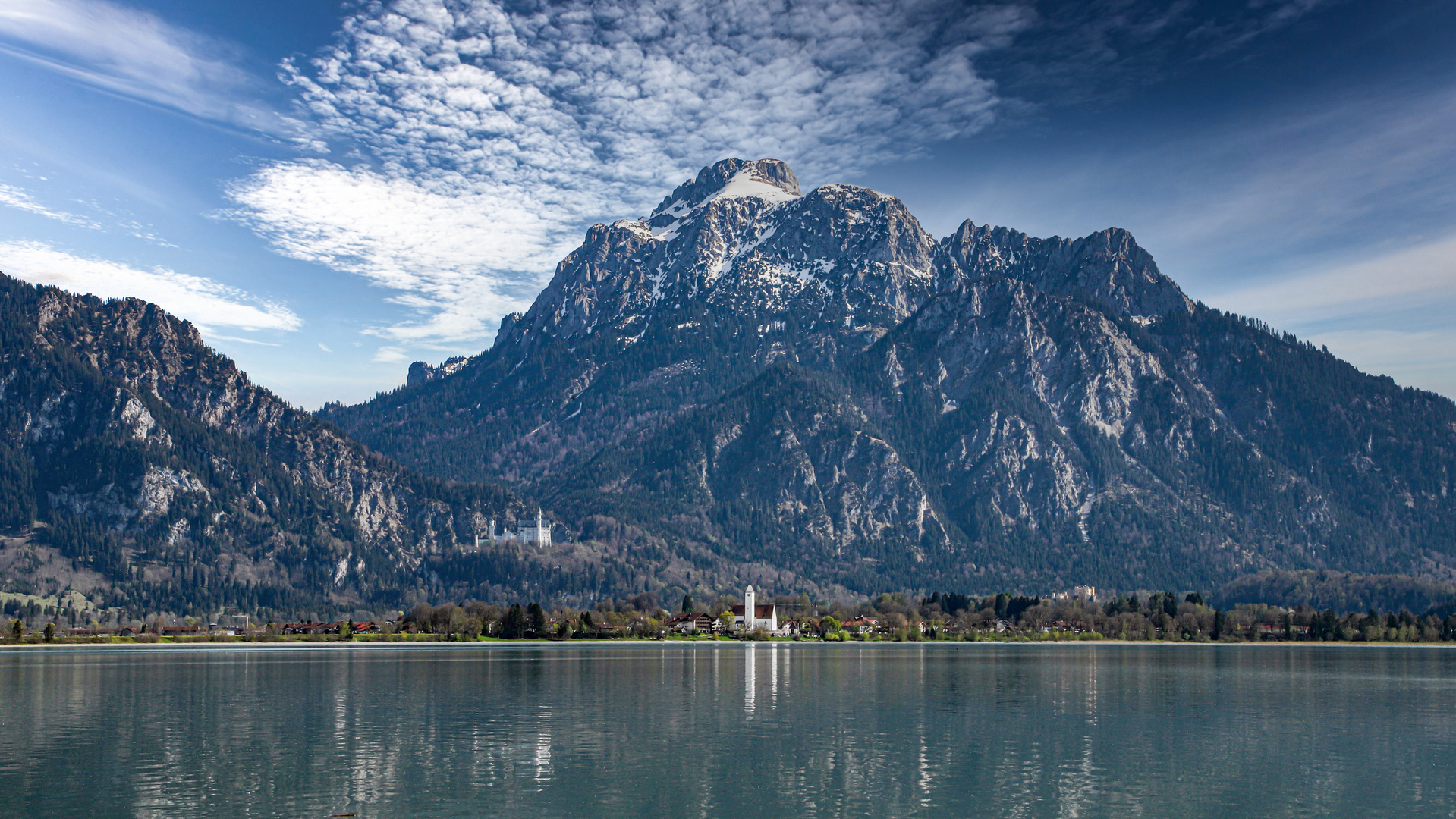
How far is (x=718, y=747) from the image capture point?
6725cm

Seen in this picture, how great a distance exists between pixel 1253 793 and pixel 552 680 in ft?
268

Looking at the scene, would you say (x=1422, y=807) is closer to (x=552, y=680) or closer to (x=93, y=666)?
(x=552, y=680)

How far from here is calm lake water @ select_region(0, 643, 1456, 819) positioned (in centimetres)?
5094

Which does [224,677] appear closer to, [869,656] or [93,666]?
[93,666]

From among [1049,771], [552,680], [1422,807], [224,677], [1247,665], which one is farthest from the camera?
[1247,665]

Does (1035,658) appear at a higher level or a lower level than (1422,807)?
lower

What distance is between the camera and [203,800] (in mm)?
50500

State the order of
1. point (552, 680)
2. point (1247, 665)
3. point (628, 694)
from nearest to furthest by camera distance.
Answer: point (628, 694) → point (552, 680) → point (1247, 665)

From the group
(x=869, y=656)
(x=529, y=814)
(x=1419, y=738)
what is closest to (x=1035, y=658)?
(x=869, y=656)

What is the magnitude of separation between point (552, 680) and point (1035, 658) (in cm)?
10170

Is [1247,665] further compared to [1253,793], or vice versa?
[1247,665]

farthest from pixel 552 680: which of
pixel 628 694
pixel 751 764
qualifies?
pixel 751 764

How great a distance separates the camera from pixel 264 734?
72.6m

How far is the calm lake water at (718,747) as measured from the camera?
2005 inches
